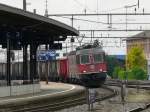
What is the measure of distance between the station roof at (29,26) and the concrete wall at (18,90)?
120 inches

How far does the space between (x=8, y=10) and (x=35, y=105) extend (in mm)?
4473

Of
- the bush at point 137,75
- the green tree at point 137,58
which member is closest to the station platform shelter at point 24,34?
the bush at point 137,75

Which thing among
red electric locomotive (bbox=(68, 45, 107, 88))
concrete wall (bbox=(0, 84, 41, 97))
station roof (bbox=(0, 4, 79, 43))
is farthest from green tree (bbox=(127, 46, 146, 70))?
concrete wall (bbox=(0, 84, 41, 97))

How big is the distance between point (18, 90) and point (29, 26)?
3754 millimetres

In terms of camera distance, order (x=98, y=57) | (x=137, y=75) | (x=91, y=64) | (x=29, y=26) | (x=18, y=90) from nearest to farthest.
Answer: (x=29, y=26), (x=18, y=90), (x=91, y=64), (x=98, y=57), (x=137, y=75)

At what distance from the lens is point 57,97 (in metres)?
29.8

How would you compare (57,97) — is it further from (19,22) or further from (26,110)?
(26,110)

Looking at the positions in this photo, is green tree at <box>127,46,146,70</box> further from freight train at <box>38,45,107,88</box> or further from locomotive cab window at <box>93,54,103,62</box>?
locomotive cab window at <box>93,54,103,62</box>

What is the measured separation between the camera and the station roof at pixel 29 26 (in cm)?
2719

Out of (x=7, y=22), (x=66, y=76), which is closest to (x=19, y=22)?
(x=7, y=22)

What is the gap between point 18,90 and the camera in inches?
1280

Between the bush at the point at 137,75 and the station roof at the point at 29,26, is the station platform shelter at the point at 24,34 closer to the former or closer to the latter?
the station roof at the point at 29,26

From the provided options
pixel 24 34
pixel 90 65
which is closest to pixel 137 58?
pixel 90 65

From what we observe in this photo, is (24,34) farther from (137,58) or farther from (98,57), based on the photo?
(137,58)
